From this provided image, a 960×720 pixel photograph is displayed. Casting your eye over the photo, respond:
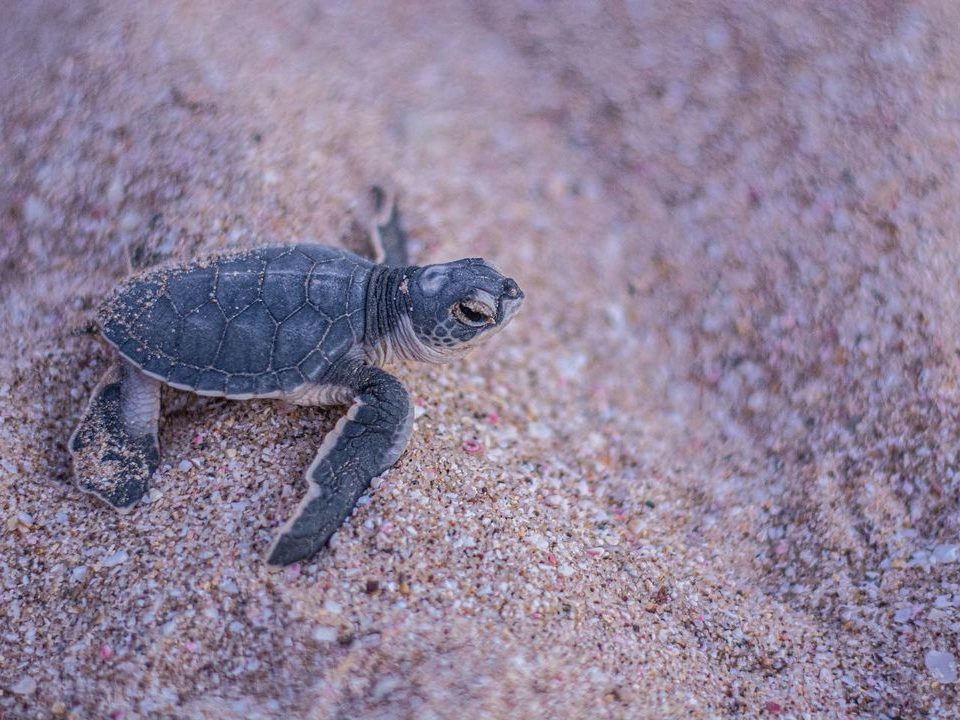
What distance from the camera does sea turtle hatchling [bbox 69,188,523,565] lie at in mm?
2107

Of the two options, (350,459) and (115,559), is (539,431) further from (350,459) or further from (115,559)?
(115,559)

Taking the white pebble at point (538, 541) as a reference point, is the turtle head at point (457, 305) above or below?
above

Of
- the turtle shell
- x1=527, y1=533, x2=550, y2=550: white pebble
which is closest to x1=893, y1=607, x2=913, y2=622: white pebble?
x1=527, y1=533, x2=550, y2=550: white pebble

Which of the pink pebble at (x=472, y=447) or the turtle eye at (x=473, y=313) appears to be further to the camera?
the pink pebble at (x=472, y=447)

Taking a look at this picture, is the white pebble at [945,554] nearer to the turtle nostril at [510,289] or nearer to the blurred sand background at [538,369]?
the blurred sand background at [538,369]

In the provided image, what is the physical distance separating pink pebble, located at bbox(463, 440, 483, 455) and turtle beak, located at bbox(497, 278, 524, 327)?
0.45 meters

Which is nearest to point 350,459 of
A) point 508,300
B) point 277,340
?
point 277,340

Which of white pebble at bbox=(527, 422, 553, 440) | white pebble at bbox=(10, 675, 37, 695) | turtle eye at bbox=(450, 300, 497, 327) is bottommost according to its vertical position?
white pebble at bbox=(10, 675, 37, 695)

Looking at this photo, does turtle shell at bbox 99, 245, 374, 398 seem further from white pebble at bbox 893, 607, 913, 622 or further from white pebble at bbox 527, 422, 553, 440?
white pebble at bbox 893, 607, 913, 622

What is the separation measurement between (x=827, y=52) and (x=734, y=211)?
863mm

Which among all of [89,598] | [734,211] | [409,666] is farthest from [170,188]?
[734,211]

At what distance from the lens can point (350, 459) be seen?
80.9 inches

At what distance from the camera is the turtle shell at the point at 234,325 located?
2.16 m

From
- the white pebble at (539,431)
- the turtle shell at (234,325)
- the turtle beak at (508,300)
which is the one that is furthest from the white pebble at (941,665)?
the turtle shell at (234,325)
